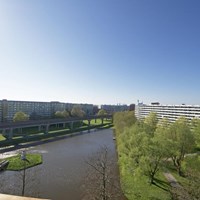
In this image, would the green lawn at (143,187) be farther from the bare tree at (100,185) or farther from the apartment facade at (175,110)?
the apartment facade at (175,110)

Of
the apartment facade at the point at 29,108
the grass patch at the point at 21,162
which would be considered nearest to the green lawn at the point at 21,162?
the grass patch at the point at 21,162

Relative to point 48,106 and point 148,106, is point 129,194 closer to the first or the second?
point 148,106

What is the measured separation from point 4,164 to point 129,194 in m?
19.9

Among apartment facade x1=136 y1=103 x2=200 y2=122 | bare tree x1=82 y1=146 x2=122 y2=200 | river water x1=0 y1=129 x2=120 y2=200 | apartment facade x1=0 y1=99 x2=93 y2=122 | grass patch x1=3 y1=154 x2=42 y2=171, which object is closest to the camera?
bare tree x1=82 y1=146 x2=122 y2=200

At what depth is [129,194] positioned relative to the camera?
75.7 feet

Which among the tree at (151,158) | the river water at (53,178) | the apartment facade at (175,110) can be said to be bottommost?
the river water at (53,178)

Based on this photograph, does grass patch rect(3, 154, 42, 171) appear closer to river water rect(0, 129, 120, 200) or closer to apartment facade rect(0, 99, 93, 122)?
river water rect(0, 129, 120, 200)

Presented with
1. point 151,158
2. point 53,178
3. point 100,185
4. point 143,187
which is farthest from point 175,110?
point 100,185

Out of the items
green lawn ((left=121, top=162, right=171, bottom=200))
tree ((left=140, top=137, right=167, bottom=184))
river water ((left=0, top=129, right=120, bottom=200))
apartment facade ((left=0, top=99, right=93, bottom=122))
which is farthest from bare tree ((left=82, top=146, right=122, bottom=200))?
apartment facade ((left=0, top=99, right=93, bottom=122))

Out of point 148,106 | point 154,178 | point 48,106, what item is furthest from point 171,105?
point 154,178

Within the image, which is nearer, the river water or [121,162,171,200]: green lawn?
[121,162,171,200]: green lawn

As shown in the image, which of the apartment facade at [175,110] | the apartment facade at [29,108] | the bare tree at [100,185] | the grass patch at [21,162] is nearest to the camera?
the bare tree at [100,185]

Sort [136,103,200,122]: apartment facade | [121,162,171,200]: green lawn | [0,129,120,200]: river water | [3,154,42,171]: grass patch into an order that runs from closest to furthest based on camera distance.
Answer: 1. [121,162,171,200]: green lawn
2. [0,129,120,200]: river water
3. [3,154,42,171]: grass patch
4. [136,103,200,122]: apartment facade

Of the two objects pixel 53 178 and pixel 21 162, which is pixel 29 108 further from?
pixel 53 178
